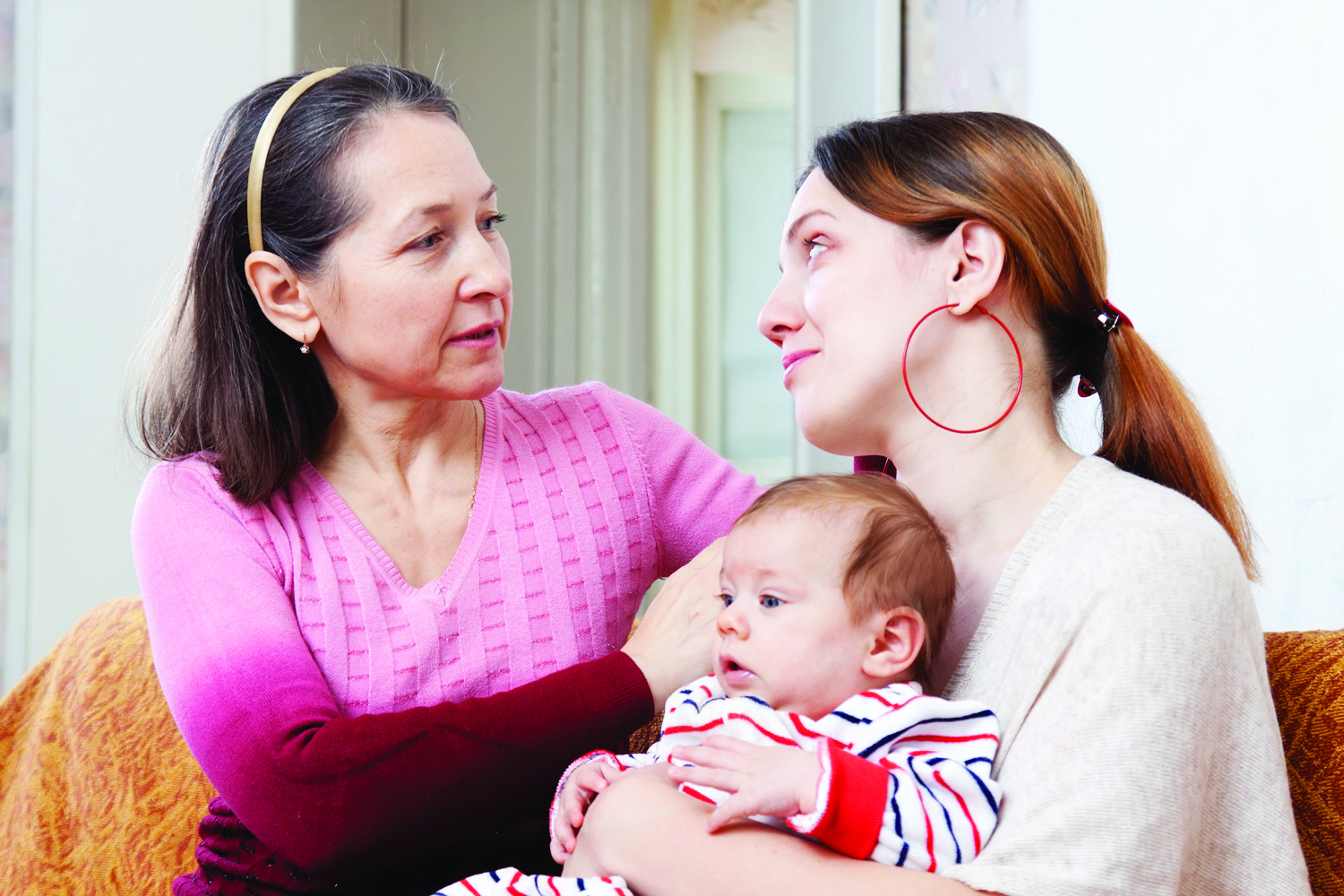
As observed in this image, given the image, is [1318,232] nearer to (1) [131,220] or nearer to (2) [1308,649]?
(2) [1308,649]

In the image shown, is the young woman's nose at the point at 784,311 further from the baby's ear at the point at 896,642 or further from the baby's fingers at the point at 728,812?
the baby's fingers at the point at 728,812

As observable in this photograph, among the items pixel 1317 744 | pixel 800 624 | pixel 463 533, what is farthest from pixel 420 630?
pixel 1317 744

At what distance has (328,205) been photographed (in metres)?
1.41

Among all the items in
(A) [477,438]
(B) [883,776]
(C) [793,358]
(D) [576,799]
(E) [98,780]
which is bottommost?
(E) [98,780]

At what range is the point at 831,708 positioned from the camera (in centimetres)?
109

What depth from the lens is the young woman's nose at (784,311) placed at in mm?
1256

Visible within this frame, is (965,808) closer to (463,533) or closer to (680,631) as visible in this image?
(680,631)

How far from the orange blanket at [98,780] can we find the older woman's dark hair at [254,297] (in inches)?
21.2

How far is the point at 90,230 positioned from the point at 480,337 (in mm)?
1509

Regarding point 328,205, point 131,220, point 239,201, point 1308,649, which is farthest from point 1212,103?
point 131,220

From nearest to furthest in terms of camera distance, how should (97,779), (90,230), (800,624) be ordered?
(800,624) → (97,779) → (90,230)

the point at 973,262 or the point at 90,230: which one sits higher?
the point at 90,230

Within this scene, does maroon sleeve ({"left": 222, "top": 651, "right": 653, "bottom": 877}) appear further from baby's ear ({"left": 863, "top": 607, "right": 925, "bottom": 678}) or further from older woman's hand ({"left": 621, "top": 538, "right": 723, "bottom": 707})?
baby's ear ({"left": 863, "top": 607, "right": 925, "bottom": 678})

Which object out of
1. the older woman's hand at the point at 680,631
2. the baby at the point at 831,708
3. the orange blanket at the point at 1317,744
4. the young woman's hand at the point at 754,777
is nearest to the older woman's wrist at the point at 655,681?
the older woman's hand at the point at 680,631
